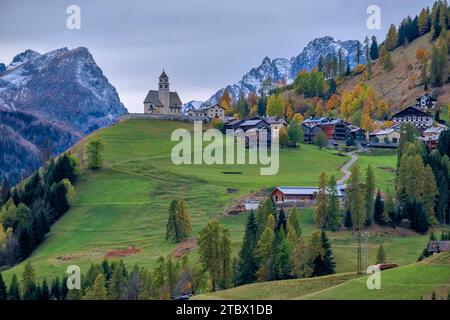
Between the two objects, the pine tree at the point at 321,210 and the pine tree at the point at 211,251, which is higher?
the pine tree at the point at 321,210

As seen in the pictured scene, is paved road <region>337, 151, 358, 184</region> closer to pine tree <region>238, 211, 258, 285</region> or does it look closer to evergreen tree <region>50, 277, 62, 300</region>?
pine tree <region>238, 211, 258, 285</region>

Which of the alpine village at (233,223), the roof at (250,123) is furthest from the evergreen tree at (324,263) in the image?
the roof at (250,123)

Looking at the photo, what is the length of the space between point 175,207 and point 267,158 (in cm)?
5351

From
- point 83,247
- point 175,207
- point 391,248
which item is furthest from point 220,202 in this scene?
point 391,248

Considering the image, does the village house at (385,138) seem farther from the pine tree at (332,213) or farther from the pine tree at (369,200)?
the pine tree at (332,213)

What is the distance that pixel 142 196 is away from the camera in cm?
14038

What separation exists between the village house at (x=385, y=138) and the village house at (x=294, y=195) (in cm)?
5516

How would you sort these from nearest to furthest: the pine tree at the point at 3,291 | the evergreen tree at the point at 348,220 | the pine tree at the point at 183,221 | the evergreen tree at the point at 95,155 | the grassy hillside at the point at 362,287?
the grassy hillside at the point at 362,287 → the pine tree at the point at 3,291 → the evergreen tree at the point at 348,220 → the pine tree at the point at 183,221 → the evergreen tree at the point at 95,155

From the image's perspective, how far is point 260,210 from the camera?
112 metres

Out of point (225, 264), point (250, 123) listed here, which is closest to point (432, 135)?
point (250, 123)

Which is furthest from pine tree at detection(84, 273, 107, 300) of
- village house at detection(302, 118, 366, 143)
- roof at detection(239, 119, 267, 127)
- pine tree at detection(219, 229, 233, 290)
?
village house at detection(302, 118, 366, 143)

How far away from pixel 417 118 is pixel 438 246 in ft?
339

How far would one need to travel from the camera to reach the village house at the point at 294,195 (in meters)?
126

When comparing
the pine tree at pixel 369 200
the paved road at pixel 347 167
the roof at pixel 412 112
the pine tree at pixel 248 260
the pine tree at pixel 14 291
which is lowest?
the pine tree at pixel 14 291
